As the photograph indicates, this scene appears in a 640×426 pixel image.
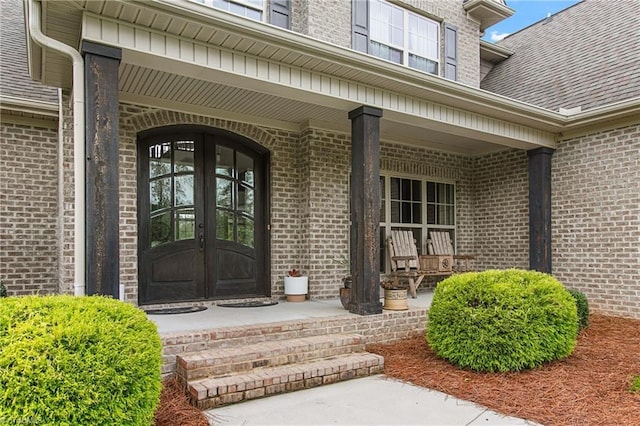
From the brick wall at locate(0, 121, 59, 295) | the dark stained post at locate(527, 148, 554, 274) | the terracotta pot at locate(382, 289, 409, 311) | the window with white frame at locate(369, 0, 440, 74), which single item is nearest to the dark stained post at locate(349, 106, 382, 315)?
the terracotta pot at locate(382, 289, 409, 311)

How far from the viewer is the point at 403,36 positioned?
7.32 metres

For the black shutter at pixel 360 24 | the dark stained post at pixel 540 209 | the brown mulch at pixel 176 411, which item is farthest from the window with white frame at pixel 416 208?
the brown mulch at pixel 176 411

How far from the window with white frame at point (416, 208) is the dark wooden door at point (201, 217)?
84.6 inches

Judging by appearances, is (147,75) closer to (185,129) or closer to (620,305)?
(185,129)

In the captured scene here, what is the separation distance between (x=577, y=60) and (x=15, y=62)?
30.8 ft

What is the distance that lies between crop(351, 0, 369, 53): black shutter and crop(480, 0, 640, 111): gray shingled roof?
138 inches

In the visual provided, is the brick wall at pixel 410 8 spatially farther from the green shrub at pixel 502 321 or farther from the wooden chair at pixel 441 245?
the green shrub at pixel 502 321

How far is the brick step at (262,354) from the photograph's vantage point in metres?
3.53

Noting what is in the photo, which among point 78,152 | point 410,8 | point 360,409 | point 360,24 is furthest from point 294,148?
point 360,409

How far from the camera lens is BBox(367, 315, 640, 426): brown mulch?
3135 millimetres

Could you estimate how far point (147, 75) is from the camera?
468cm

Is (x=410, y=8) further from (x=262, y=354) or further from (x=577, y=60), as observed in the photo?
(x=262, y=354)

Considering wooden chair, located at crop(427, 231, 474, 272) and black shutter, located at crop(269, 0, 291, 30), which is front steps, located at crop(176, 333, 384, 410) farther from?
black shutter, located at crop(269, 0, 291, 30)

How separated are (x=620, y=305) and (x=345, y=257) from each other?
4.05m
